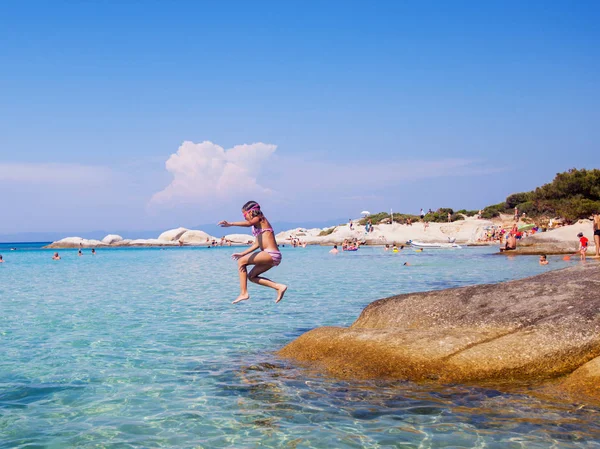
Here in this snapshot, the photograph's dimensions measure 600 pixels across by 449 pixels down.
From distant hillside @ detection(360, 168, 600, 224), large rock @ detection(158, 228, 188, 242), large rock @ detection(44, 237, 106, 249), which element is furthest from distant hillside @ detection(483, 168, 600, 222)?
large rock @ detection(44, 237, 106, 249)

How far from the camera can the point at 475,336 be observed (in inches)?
427

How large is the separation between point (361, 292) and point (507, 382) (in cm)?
1680

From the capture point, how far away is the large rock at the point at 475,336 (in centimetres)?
1007

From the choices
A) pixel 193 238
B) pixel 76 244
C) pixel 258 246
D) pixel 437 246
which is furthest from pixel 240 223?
pixel 76 244

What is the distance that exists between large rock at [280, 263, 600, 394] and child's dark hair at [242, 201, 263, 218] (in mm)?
3238

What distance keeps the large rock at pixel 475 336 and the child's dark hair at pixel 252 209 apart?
3.24m

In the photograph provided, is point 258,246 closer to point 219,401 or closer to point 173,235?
point 219,401

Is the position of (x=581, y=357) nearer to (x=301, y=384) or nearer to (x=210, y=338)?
(x=301, y=384)

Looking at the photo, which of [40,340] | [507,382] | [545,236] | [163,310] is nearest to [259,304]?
[163,310]

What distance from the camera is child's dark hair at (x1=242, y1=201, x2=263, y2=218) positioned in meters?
11.4

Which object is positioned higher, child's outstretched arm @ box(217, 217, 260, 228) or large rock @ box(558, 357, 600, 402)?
child's outstretched arm @ box(217, 217, 260, 228)

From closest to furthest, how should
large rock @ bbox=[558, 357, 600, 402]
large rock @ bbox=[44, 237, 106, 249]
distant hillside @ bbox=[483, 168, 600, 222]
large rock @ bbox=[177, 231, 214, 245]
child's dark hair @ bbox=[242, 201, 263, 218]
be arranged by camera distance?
large rock @ bbox=[558, 357, 600, 402], child's dark hair @ bbox=[242, 201, 263, 218], distant hillside @ bbox=[483, 168, 600, 222], large rock @ bbox=[44, 237, 106, 249], large rock @ bbox=[177, 231, 214, 245]

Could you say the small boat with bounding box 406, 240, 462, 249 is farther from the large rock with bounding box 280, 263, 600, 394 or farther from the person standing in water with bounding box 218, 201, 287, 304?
the person standing in water with bounding box 218, 201, 287, 304

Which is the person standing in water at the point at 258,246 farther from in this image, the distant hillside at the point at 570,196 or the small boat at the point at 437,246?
the small boat at the point at 437,246
